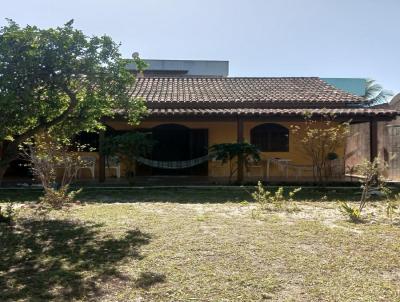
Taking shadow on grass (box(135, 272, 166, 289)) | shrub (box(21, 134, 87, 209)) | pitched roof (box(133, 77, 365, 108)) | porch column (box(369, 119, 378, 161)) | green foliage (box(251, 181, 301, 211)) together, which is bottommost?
shadow on grass (box(135, 272, 166, 289))

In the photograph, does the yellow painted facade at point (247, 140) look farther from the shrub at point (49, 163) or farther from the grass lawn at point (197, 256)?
the grass lawn at point (197, 256)

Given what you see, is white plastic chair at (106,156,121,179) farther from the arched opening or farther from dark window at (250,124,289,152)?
dark window at (250,124,289,152)

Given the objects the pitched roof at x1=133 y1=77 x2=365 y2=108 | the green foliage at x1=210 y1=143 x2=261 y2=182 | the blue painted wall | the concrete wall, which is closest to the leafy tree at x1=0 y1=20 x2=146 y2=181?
the green foliage at x1=210 y1=143 x2=261 y2=182

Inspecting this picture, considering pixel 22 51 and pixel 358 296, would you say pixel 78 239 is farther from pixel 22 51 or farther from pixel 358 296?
pixel 358 296

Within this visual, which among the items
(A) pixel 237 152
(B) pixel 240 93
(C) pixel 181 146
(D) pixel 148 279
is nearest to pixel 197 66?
(B) pixel 240 93

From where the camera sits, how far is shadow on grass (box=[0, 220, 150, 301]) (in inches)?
151

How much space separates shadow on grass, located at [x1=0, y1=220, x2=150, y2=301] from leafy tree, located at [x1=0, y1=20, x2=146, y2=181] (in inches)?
57.0

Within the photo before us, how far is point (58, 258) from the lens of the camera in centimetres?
486

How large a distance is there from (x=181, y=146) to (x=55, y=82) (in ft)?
29.0

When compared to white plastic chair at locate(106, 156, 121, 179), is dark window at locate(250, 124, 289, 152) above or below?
above

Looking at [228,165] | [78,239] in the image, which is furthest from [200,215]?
[228,165]

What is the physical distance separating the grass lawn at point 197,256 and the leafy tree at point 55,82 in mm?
1685

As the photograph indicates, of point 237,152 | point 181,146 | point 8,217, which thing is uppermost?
point 181,146

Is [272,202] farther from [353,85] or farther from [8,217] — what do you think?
[353,85]
